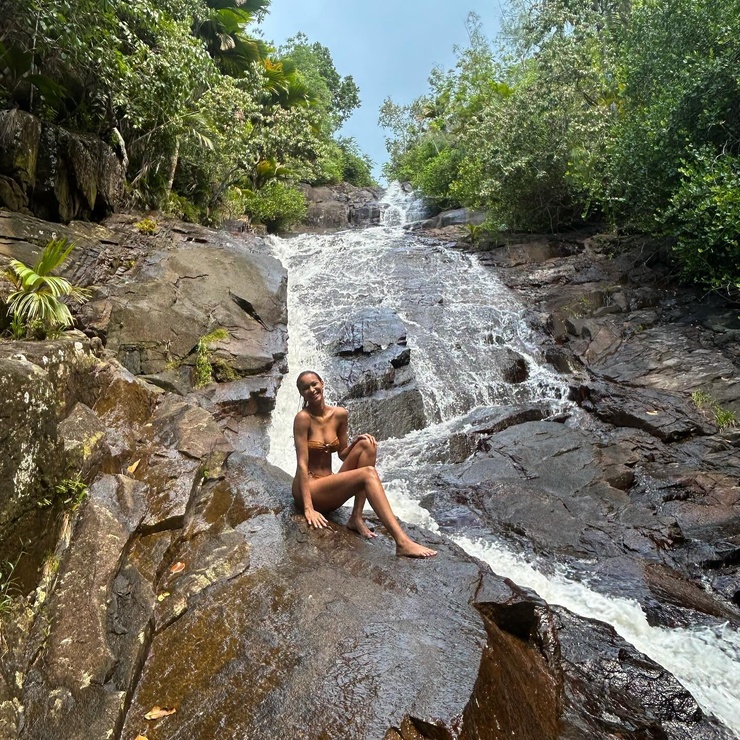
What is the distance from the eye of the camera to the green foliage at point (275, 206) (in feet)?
56.8

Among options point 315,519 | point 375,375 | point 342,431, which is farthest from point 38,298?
point 375,375

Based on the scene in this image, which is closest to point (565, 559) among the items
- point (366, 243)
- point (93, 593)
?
point (93, 593)

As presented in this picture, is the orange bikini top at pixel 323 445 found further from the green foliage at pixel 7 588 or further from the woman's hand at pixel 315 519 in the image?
the green foliage at pixel 7 588

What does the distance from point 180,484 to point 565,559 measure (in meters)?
4.04

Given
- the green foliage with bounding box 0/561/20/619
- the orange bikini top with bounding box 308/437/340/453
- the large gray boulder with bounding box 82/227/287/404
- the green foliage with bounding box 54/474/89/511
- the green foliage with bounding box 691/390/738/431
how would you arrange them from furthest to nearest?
the large gray boulder with bounding box 82/227/287/404, the green foliage with bounding box 691/390/738/431, the orange bikini top with bounding box 308/437/340/453, the green foliage with bounding box 54/474/89/511, the green foliage with bounding box 0/561/20/619

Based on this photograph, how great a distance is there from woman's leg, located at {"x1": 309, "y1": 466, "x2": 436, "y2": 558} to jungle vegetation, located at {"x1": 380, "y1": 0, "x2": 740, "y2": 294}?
8334 mm

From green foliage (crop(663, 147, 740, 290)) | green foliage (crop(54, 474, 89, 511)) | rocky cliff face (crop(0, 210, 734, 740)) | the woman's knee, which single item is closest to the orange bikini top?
the woman's knee

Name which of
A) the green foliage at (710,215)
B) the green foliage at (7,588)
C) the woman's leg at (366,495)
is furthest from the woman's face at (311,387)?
the green foliage at (710,215)

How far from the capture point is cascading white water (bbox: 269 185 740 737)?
4.18 metres

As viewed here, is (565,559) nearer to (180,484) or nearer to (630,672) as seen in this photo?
(630,672)

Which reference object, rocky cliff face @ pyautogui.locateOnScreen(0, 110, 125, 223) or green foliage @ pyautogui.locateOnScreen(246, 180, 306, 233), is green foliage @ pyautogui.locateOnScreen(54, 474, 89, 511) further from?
green foliage @ pyautogui.locateOnScreen(246, 180, 306, 233)

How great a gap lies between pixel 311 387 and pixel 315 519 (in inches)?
44.3

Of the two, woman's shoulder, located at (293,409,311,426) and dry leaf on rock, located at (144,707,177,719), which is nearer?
dry leaf on rock, located at (144,707,177,719)

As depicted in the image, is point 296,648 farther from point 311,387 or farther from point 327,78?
point 327,78
